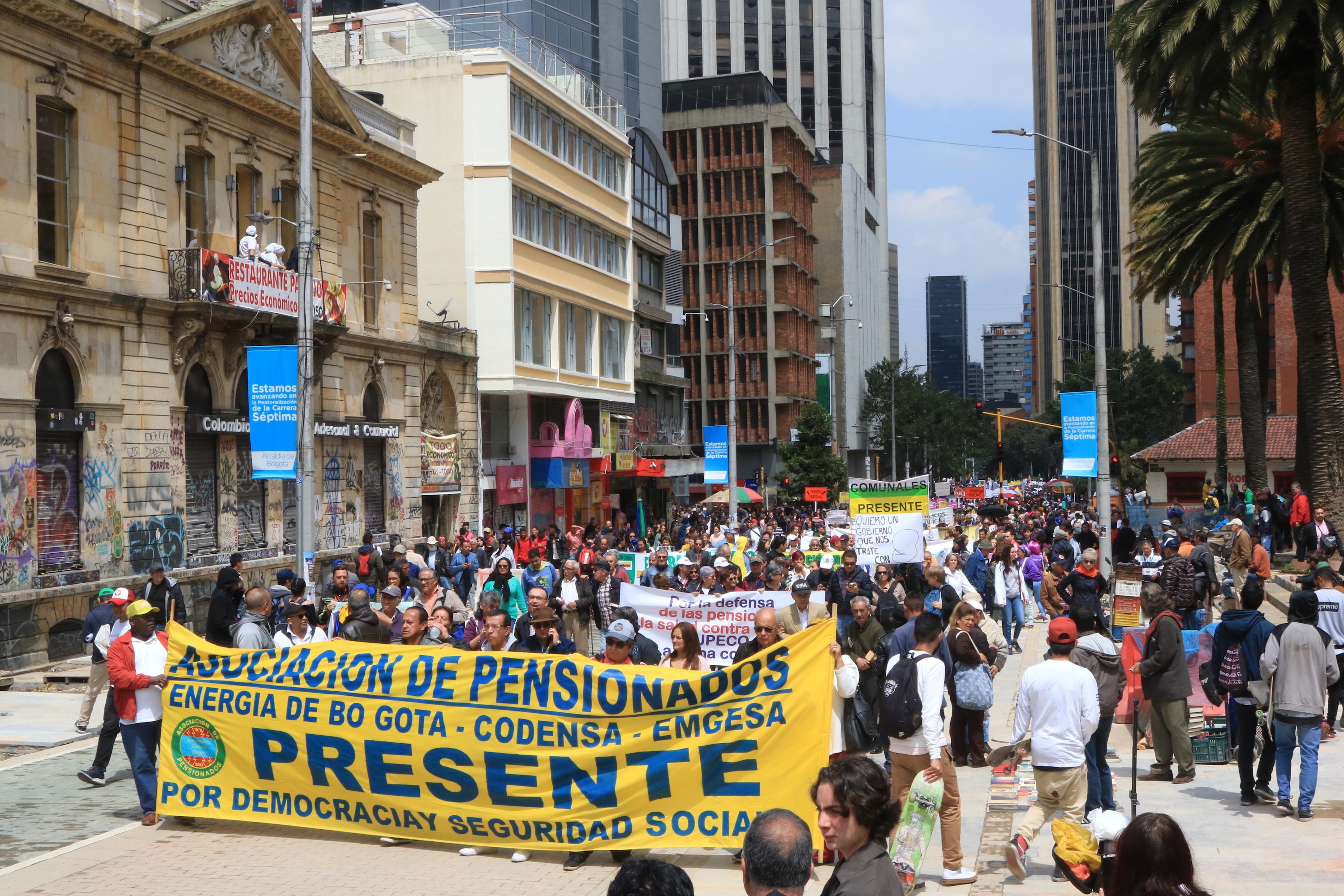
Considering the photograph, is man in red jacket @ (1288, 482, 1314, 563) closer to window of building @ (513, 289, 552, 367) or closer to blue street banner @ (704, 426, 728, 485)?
blue street banner @ (704, 426, 728, 485)

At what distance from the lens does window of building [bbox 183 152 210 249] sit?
1037 inches

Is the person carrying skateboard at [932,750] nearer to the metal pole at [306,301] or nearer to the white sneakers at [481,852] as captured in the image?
the white sneakers at [481,852]

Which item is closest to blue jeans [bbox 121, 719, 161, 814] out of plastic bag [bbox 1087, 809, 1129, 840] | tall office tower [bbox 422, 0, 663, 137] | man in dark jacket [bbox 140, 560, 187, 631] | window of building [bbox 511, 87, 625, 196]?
man in dark jacket [bbox 140, 560, 187, 631]

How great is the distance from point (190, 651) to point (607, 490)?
4182 centimetres

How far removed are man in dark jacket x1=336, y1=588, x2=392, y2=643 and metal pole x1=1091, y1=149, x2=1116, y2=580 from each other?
608 inches

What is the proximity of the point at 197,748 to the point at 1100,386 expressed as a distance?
851 inches

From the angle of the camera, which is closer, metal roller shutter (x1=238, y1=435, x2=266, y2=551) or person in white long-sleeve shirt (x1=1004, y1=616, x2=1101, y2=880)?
person in white long-sleeve shirt (x1=1004, y1=616, x2=1101, y2=880)

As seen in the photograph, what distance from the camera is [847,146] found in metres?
130

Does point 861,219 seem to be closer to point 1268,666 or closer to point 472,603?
point 472,603

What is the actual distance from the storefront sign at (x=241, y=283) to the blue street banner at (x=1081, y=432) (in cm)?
1433

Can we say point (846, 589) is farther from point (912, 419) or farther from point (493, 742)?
point (912, 419)

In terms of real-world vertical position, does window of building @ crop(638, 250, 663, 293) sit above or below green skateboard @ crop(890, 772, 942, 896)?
above

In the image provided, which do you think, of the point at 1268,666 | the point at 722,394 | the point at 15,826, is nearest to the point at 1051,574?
the point at 1268,666

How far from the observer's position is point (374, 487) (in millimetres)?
33562
